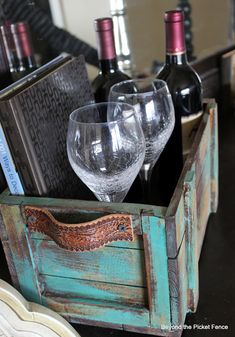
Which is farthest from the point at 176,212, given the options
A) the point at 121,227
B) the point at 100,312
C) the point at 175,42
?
the point at 175,42

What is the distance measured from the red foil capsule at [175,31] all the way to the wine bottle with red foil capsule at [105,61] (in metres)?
0.08

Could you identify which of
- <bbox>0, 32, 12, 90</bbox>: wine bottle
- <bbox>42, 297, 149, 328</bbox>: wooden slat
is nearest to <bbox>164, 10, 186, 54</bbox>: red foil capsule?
<bbox>0, 32, 12, 90</bbox>: wine bottle

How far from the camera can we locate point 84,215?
1.55 ft

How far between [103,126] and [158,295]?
0.19m

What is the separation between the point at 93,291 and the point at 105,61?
1.09 ft

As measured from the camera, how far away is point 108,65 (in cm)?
68

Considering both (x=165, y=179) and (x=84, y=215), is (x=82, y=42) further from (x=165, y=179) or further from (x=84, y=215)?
(x=84, y=215)

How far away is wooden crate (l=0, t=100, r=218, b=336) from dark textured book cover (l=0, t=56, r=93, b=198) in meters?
0.04

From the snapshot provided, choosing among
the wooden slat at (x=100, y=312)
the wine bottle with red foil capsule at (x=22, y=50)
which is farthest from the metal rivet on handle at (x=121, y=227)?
the wine bottle with red foil capsule at (x=22, y=50)

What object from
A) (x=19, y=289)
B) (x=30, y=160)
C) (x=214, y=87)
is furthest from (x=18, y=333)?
(x=214, y=87)

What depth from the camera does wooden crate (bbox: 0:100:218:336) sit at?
0.45 meters

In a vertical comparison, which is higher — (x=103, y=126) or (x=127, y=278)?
(x=103, y=126)

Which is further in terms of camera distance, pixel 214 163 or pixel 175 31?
pixel 214 163

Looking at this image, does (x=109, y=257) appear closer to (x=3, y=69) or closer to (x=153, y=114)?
(x=153, y=114)
